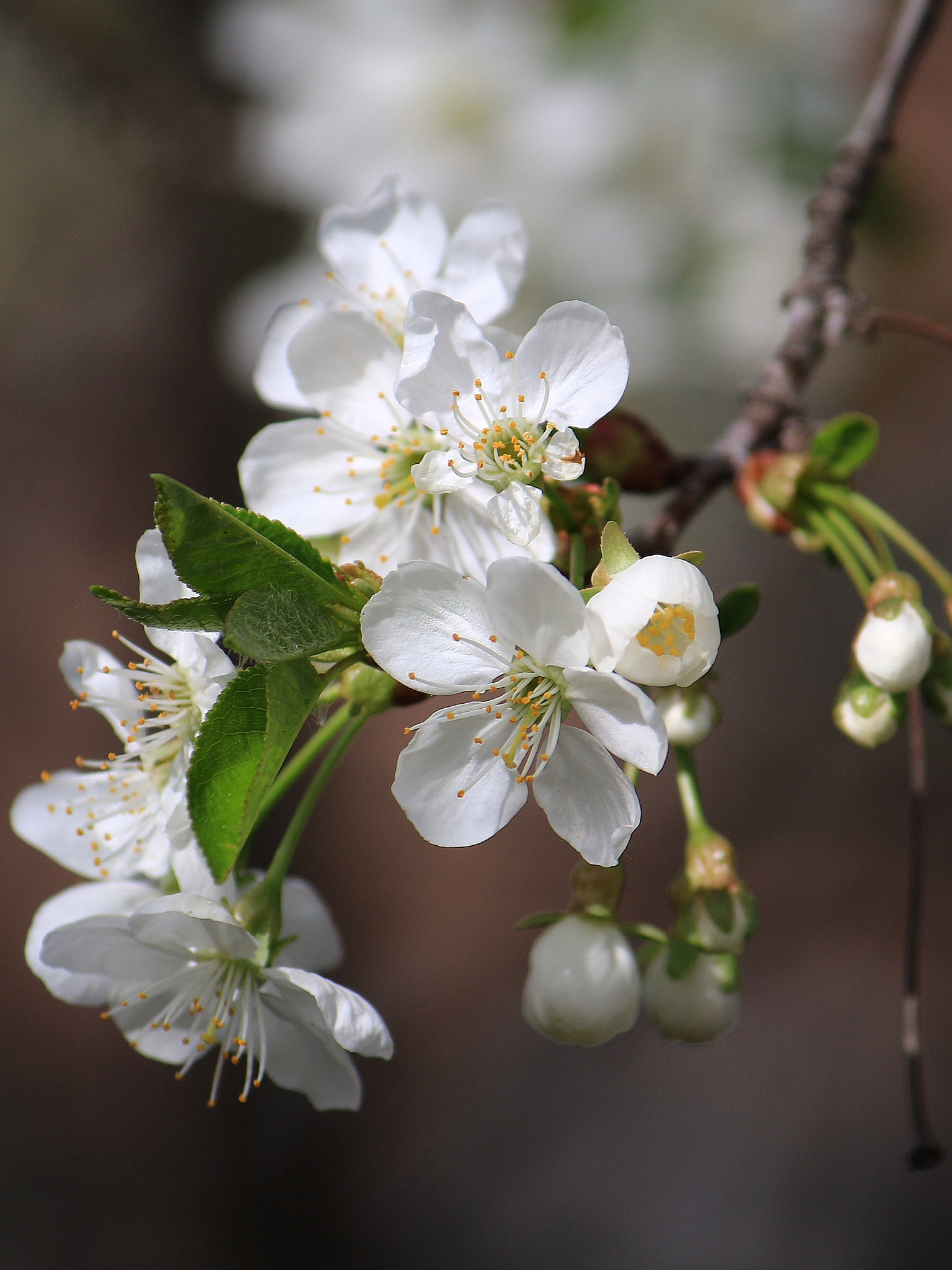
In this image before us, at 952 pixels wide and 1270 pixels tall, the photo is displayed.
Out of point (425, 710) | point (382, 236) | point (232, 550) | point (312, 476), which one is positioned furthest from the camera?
point (425, 710)

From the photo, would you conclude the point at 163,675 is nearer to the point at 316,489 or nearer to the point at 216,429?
the point at 316,489

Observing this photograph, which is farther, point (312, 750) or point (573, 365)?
point (312, 750)

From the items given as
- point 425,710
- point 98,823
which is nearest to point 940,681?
point 98,823

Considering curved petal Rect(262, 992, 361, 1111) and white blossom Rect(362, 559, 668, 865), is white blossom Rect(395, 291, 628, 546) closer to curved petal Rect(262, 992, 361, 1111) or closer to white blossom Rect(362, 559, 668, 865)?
white blossom Rect(362, 559, 668, 865)

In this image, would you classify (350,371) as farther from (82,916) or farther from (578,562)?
(82,916)

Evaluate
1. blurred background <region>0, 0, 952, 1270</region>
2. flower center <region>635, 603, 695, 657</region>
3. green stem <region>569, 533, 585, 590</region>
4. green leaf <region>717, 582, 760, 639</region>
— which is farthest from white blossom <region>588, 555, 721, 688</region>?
blurred background <region>0, 0, 952, 1270</region>

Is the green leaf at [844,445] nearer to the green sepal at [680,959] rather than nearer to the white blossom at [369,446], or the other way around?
the white blossom at [369,446]

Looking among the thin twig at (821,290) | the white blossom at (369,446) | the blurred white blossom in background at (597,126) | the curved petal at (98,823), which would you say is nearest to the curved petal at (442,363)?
the white blossom at (369,446)
